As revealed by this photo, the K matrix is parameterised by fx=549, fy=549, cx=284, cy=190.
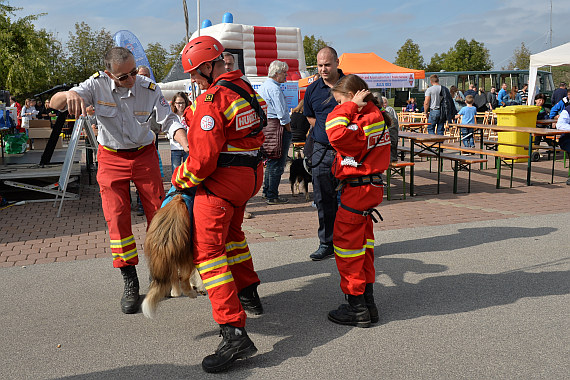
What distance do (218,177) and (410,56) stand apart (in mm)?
57287

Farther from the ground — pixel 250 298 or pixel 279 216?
pixel 250 298

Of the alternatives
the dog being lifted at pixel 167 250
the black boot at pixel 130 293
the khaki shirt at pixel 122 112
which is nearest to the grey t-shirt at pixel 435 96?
the khaki shirt at pixel 122 112

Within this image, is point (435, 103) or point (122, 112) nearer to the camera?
point (122, 112)

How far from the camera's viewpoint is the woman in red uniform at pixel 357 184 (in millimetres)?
3830

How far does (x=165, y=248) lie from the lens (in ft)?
10.8

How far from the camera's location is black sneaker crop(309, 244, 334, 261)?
557 centimetres

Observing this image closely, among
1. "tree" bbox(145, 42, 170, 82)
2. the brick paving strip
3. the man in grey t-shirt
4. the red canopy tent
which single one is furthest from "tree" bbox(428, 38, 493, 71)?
the brick paving strip

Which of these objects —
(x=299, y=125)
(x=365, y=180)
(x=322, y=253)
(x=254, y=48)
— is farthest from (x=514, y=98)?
(x=365, y=180)

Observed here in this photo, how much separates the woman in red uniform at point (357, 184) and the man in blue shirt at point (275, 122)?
4.19 m

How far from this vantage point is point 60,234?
22.9 ft

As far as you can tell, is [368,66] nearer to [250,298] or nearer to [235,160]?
[250,298]

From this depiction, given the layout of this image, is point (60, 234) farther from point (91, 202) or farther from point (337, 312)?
point (337, 312)

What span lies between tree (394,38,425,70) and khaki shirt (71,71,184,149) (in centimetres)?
5524

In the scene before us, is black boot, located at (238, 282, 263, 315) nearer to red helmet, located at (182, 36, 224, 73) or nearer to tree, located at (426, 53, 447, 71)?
red helmet, located at (182, 36, 224, 73)
